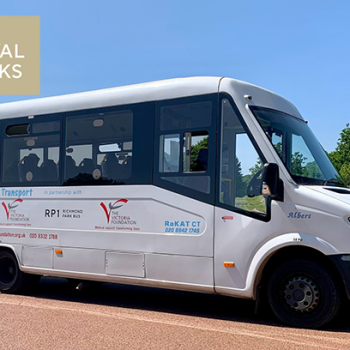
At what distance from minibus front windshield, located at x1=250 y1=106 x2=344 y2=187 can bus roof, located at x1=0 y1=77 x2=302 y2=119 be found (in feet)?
1.58

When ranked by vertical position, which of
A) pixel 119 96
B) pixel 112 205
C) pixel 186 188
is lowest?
pixel 112 205

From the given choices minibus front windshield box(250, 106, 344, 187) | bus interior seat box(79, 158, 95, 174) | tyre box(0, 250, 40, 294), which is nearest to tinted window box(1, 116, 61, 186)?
bus interior seat box(79, 158, 95, 174)

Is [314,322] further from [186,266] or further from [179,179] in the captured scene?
[179,179]

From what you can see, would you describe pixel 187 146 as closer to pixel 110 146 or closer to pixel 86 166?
pixel 110 146

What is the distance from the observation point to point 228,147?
7.27 meters

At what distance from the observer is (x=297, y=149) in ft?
24.3

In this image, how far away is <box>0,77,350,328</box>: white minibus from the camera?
666 centimetres

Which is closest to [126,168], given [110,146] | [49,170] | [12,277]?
[110,146]

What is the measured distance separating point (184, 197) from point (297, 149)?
A: 1.71 metres

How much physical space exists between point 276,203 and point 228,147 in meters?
1.04

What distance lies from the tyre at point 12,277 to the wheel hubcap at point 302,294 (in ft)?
16.4

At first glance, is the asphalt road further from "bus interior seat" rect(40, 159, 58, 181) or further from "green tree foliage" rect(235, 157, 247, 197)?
"bus interior seat" rect(40, 159, 58, 181)

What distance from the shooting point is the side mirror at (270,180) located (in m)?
6.58

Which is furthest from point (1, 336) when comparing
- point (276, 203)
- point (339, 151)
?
point (339, 151)
